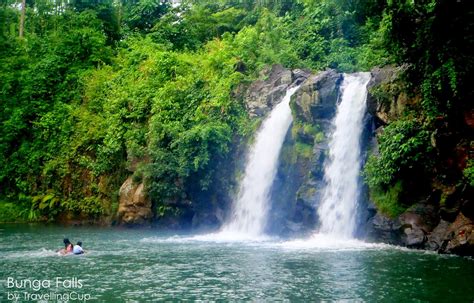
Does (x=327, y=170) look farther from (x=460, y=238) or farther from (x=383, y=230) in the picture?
(x=460, y=238)

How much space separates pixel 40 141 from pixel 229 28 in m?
16.8

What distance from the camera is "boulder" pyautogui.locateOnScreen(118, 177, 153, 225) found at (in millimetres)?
31484

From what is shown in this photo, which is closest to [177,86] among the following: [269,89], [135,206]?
[269,89]

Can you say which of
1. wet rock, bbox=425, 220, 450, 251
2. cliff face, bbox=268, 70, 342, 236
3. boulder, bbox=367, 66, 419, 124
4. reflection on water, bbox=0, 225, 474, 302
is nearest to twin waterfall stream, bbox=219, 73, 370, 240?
cliff face, bbox=268, 70, 342, 236

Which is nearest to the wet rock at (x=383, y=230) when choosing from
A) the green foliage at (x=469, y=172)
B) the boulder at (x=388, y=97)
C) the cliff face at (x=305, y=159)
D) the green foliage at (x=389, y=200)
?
A: the green foliage at (x=389, y=200)

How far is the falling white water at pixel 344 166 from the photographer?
23.8 m

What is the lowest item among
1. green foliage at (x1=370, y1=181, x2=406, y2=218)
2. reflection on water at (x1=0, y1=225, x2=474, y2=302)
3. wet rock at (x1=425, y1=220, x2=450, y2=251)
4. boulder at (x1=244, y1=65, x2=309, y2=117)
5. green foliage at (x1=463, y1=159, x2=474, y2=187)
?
reflection on water at (x1=0, y1=225, x2=474, y2=302)

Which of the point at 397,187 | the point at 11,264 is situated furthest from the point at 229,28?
the point at 11,264

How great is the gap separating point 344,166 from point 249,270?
882 cm

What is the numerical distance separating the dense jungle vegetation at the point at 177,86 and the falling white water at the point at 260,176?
141cm

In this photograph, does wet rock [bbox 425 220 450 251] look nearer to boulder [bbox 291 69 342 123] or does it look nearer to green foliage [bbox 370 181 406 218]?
green foliage [bbox 370 181 406 218]

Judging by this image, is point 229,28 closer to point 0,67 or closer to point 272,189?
point 0,67

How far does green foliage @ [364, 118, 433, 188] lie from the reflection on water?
2596mm

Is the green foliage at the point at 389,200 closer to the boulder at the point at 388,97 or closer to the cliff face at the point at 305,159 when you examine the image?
the boulder at the point at 388,97
